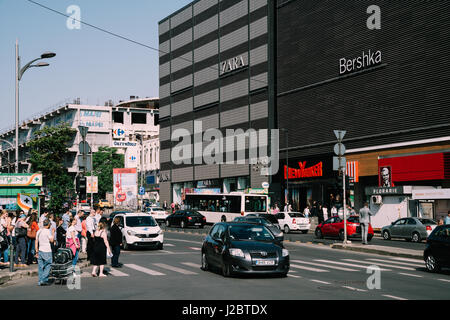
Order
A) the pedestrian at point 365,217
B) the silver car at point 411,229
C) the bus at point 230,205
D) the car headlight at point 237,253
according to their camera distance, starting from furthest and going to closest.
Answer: the bus at point 230,205 < the silver car at point 411,229 < the pedestrian at point 365,217 < the car headlight at point 237,253

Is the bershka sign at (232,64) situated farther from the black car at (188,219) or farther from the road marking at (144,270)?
the road marking at (144,270)

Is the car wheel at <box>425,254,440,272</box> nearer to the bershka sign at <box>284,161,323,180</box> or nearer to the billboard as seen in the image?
the bershka sign at <box>284,161,323,180</box>

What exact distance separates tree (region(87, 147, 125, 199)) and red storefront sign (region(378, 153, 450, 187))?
67252 millimetres

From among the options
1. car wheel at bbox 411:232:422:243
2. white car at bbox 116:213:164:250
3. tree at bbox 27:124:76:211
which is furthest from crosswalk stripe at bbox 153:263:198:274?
tree at bbox 27:124:76:211

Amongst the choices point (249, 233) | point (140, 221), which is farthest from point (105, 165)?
point (249, 233)

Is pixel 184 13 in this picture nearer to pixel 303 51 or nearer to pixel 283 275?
pixel 303 51

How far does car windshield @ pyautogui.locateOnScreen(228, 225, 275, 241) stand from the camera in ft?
56.9

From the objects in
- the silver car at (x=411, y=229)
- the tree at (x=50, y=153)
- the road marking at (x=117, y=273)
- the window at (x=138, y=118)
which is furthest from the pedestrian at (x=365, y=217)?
the window at (x=138, y=118)

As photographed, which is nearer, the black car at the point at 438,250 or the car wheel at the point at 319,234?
the black car at the point at 438,250

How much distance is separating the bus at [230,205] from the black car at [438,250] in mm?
32063

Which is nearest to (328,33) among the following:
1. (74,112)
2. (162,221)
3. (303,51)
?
(303,51)

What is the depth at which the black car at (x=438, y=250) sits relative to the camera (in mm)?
18438

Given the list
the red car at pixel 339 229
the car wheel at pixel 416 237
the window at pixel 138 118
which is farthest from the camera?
the window at pixel 138 118

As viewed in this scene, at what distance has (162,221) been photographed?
62094 millimetres
